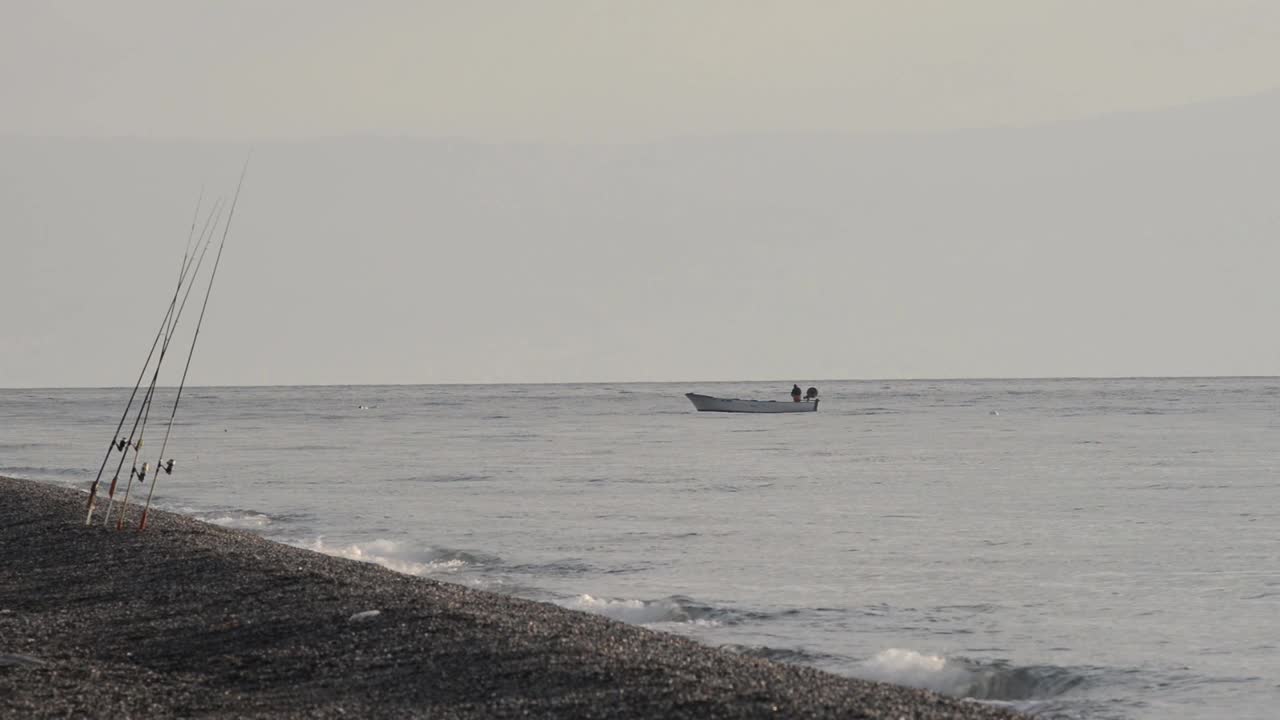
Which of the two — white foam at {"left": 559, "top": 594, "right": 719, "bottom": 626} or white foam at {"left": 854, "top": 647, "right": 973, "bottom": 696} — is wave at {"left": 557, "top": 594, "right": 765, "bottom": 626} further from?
white foam at {"left": 854, "top": 647, "right": 973, "bottom": 696}

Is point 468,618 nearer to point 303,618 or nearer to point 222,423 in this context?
point 303,618

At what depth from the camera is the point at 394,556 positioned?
22.4 metres

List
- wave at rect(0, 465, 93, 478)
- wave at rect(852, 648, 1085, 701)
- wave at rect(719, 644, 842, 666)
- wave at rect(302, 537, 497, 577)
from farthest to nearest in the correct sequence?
wave at rect(0, 465, 93, 478), wave at rect(302, 537, 497, 577), wave at rect(719, 644, 842, 666), wave at rect(852, 648, 1085, 701)

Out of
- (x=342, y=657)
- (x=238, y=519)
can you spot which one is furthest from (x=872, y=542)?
(x=342, y=657)

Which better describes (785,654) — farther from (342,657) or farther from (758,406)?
(758,406)

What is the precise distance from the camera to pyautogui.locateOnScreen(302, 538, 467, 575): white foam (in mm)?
20859

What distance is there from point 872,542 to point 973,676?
10520 millimetres

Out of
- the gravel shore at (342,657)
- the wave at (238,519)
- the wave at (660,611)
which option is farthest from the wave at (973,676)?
the wave at (238,519)

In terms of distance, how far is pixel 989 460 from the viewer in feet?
A: 157

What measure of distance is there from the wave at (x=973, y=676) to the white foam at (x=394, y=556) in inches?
338

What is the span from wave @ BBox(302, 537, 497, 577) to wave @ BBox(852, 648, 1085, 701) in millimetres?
8392

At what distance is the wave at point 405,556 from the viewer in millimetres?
20969

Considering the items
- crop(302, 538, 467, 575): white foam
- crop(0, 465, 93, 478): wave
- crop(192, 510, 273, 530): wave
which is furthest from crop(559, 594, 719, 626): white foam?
crop(0, 465, 93, 478): wave

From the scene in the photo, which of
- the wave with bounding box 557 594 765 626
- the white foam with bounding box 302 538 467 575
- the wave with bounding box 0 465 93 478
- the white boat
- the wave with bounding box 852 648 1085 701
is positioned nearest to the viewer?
the wave with bounding box 852 648 1085 701
